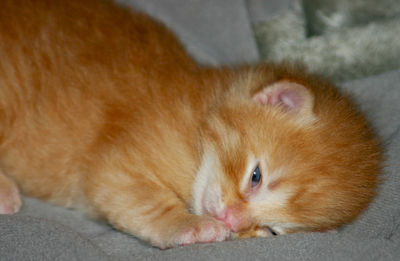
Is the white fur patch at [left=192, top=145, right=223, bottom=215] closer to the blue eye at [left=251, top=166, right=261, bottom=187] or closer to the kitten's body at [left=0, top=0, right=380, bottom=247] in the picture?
the kitten's body at [left=0, top=0, right=380, bottom=247]

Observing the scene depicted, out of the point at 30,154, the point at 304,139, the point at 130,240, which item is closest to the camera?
the point at 304,139

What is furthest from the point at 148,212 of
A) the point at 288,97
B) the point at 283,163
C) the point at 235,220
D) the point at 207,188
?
the point at 288,97

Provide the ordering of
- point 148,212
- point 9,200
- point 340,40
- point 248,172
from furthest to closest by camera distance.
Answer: point 340,40 → point 9,200 → point 148,212 → point 248,172

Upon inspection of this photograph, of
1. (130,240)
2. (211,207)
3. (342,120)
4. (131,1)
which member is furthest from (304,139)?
(131,1)

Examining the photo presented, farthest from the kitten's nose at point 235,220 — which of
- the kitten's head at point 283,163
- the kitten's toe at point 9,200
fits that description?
the kitten's toe at point 9,200

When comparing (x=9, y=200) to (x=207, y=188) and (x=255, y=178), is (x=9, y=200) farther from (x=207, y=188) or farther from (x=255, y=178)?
(x=255, y=178)

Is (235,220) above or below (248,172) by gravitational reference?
below

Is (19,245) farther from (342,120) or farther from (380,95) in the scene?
(380,95)
